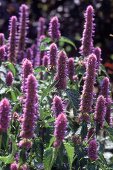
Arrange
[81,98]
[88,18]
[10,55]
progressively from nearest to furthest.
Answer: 1. [81,98]
2. [88,18]
3. [10,55]

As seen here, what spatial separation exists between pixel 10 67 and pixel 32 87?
1179mm

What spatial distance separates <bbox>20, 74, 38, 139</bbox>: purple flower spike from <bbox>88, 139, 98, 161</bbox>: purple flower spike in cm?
39

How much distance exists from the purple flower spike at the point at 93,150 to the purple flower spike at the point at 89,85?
25cm

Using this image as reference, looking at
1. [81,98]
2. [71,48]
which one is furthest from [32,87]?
[71,48]

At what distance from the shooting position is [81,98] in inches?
139

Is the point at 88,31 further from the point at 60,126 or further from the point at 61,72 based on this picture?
the point at 60,126

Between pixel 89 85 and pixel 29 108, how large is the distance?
505 millimetres

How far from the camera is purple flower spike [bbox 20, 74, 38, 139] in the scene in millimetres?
3150

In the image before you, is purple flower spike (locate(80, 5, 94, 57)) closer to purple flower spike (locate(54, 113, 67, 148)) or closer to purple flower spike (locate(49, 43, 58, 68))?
purple flower spike (locate(49, 43, 58, 68))

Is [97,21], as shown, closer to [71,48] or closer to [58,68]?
[71,48]

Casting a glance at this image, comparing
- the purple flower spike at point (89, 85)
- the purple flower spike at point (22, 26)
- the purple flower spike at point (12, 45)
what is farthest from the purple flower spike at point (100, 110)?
the purple flower spike at point (22, 26)

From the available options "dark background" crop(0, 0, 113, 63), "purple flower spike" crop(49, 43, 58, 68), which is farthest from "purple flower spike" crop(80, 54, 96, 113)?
"dark background" crop(0, 0, 113, 63)

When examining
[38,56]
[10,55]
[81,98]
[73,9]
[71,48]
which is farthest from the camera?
[73,9]

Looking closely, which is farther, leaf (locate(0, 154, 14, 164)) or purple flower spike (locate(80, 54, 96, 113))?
purple flower spike (locate(80, 54, 96, 113))
